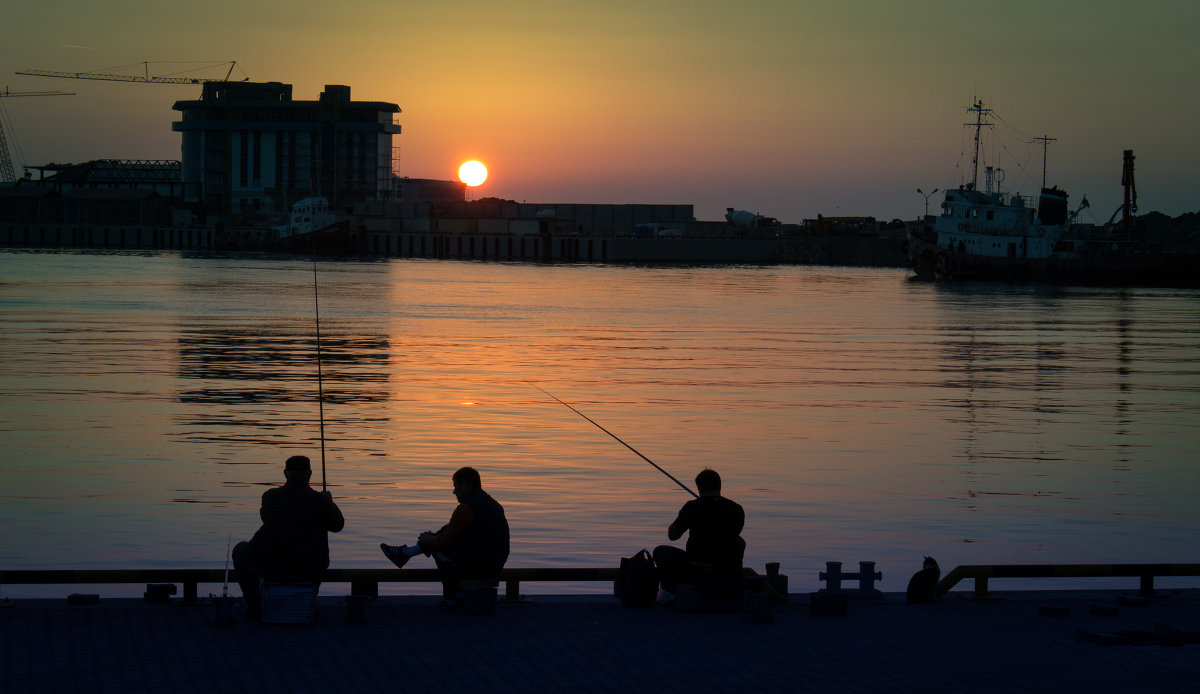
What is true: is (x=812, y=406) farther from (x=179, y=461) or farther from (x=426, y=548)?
(x=426, y=548)

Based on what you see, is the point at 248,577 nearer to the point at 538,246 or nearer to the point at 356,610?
the point at 356,610

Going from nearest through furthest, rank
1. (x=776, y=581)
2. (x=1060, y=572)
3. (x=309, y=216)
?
(x=776, y=581) < (x=1060, y=572) < (x=309, y=216)

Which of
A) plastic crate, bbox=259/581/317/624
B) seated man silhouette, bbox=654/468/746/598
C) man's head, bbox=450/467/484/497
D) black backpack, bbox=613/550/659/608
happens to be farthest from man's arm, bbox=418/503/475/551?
seated man silhouette, bbox=654/468/746/598

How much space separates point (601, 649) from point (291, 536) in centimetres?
224

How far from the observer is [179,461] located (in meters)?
18.6

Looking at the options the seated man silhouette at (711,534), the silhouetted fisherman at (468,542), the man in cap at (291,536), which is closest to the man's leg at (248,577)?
the man in cap at (291,536)

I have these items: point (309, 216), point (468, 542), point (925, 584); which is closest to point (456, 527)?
point (468, 542)

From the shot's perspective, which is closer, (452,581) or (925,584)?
(452,581)

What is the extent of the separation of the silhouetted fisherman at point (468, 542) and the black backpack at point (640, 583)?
0.87 meters

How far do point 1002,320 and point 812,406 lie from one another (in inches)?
→ 1520

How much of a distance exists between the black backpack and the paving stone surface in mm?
93

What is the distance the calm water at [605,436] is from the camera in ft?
47.2

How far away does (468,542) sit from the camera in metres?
9.67

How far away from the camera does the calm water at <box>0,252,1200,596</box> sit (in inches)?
567
